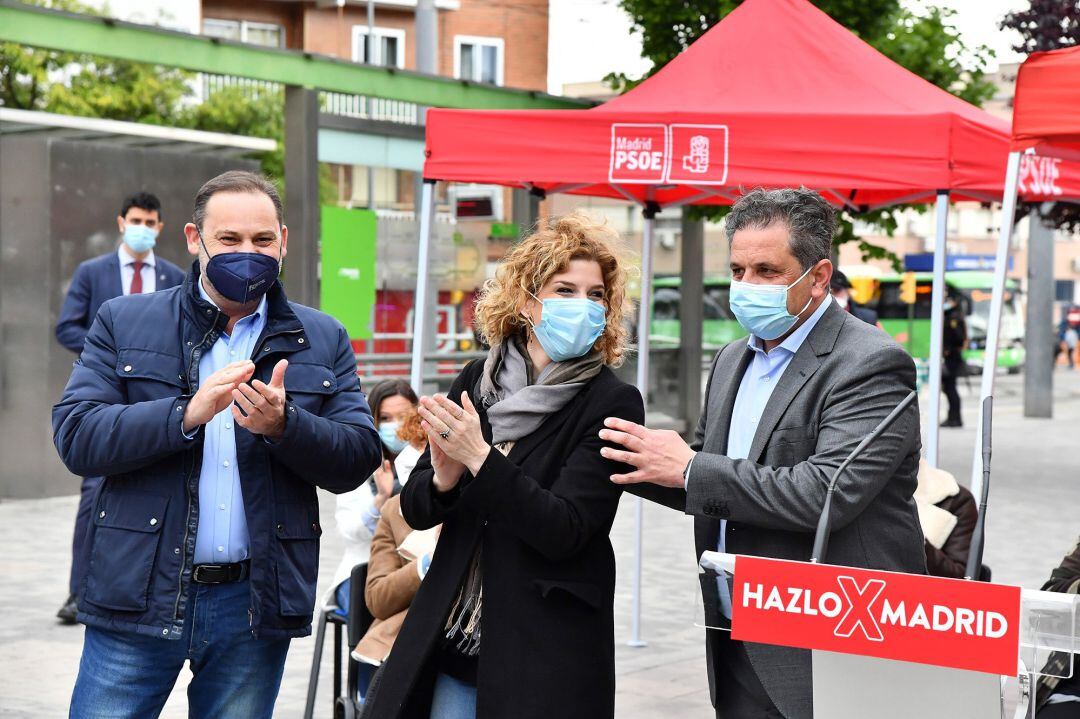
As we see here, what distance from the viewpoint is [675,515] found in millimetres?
12148

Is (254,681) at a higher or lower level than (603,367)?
lower

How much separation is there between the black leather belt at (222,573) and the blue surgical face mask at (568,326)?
2.66 ft

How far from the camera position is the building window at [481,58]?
33.2 meters

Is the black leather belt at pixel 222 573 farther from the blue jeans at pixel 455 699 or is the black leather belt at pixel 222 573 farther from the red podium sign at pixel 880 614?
the red podium sign at pixel 880 614

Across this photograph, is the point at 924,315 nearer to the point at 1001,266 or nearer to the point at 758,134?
the point at 758,134

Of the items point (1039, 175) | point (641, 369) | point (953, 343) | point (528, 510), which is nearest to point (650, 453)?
point (528, 510)

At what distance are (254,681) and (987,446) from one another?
Answer: 5.67ft

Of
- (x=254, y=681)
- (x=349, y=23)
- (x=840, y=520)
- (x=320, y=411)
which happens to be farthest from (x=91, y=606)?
(x=349, y=23)

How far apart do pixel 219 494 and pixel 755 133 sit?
3835mm

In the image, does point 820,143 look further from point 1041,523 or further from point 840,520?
point 1041,523

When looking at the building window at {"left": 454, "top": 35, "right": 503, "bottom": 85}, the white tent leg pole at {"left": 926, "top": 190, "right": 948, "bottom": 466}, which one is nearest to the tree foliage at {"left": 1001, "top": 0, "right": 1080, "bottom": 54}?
the white tent leg pole at {"left": 926, "top": 190, "right": 948, "bottom": 466}

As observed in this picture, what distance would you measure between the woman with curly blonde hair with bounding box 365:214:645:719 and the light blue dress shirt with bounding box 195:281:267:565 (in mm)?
365

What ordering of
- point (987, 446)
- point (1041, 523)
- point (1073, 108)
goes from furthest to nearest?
point (1041, 523)
point (1073, 108)
point (987, 446)

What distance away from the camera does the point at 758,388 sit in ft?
10.1
